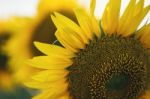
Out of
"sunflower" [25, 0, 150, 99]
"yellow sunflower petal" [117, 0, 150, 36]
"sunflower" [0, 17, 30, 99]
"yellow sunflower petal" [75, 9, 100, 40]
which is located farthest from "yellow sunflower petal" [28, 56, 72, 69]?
"sunflower" [0, 17, 30, 99]

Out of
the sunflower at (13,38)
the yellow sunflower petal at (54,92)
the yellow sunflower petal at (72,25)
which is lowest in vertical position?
the yellow sunflower petal at (54,92)

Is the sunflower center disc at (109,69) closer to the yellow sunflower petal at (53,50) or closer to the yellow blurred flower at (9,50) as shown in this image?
the yellow sunflower petal at (53,50)

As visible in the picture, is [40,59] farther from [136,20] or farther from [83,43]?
[136,20]

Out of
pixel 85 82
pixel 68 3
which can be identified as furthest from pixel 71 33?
pixel 68 3

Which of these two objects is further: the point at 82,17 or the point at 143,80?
the point at 143,80

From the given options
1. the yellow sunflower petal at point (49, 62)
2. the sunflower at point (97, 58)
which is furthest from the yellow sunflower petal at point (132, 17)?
the yellow sunflower petal at point (49, 62)

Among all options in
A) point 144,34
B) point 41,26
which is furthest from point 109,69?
point 41,26
